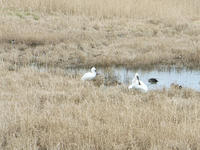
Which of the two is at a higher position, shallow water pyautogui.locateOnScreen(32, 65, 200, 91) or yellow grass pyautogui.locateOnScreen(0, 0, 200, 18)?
yellow grass pyautogui.locateOnScreen(0, 0, 200, 18)

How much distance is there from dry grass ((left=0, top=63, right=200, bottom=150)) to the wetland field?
0.05 ft

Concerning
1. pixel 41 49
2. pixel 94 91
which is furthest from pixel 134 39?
pixel 94 91

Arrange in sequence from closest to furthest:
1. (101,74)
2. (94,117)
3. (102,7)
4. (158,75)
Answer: (94,117) → (101,74) → (158,75) → (102,7)

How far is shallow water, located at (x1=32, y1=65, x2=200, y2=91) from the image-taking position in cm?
965

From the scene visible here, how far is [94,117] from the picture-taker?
595cm

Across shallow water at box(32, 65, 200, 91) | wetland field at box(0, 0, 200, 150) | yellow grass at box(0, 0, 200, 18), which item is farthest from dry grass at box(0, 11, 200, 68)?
yellow grass at box(0, 0, 200, 18)

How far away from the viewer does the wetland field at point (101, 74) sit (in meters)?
5.23

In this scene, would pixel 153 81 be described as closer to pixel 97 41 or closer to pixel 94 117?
pixel 94 117

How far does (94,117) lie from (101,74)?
4.24 m

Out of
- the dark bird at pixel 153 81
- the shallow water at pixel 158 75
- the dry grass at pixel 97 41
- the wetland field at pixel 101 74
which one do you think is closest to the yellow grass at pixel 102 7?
the wetland field at pixel 101 74

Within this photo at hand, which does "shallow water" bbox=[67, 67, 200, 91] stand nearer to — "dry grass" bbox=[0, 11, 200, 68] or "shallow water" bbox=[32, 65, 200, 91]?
"shallow water" bbox=[32, 65, 200, 91]

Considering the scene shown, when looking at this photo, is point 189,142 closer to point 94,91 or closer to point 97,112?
point 97,112

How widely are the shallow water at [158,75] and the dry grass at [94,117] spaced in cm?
140

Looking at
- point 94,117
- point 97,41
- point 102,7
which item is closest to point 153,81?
point 94,117
